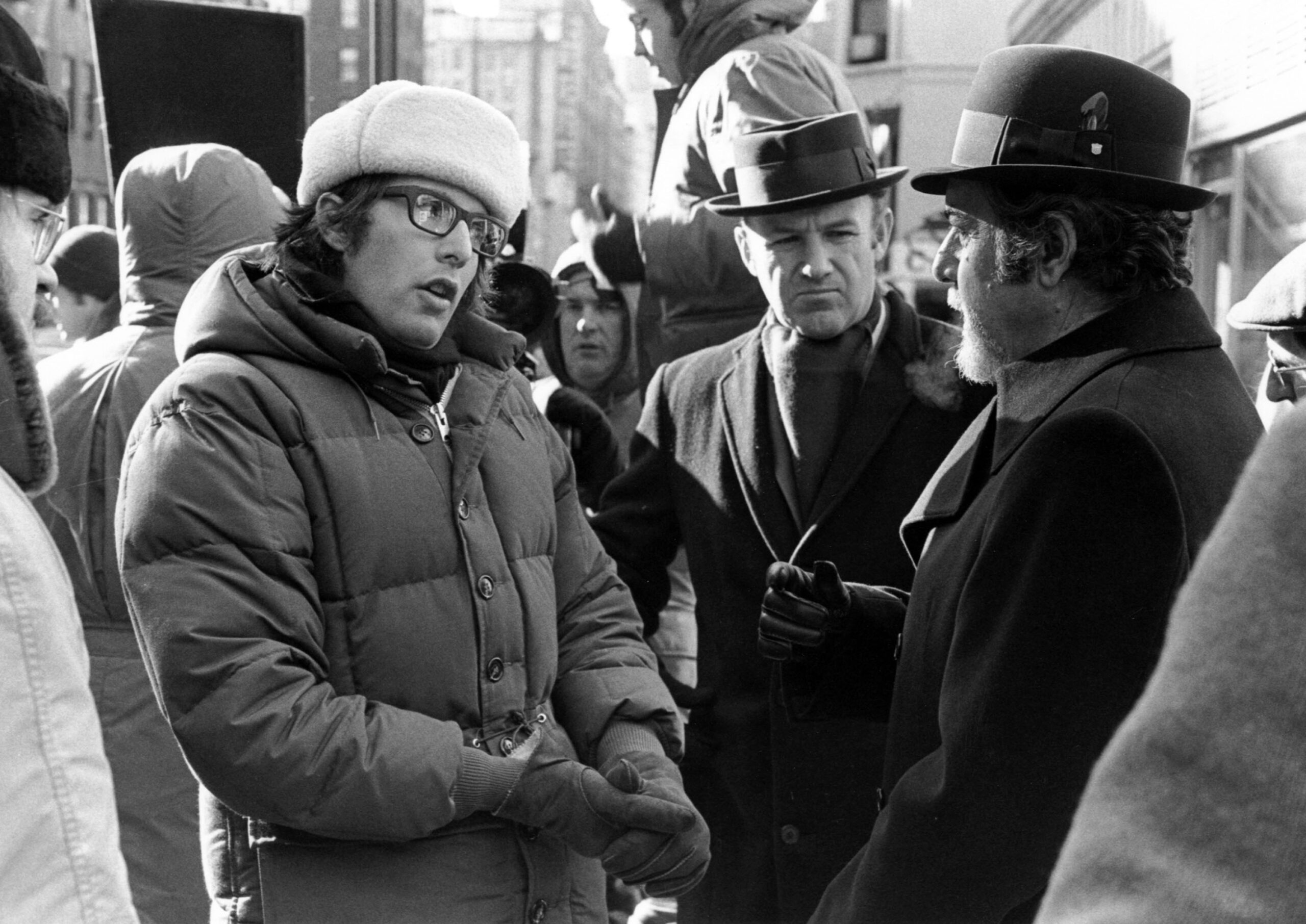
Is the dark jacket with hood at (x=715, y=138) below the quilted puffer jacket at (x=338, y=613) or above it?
above

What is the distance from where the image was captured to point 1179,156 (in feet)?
8.24

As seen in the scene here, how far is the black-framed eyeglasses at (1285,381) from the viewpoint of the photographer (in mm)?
3250

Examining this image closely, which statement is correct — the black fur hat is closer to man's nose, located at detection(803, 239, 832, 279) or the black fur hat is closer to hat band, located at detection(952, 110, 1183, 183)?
hat band, located at detection(952, 110, 1183, 183)

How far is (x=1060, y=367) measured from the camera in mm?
2361

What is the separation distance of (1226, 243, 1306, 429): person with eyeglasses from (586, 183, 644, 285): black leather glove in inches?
102

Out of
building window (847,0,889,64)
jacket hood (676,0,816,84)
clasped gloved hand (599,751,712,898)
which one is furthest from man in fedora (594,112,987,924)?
building window (847,0,889,64)

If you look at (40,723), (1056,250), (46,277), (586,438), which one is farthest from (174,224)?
(40,723)

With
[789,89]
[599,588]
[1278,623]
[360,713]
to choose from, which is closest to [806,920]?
[599,588]

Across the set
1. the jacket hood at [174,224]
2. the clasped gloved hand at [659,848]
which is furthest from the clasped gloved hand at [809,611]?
the jacket hood at [174,224]

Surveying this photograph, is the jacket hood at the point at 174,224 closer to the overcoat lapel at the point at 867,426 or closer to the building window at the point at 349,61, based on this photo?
the overcoat lapel at the point at 867,426

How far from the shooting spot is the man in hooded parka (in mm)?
3645

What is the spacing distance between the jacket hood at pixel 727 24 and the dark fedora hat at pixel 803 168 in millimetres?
839

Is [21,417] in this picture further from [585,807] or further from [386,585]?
[585,807]

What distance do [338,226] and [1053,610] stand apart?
1.30m
